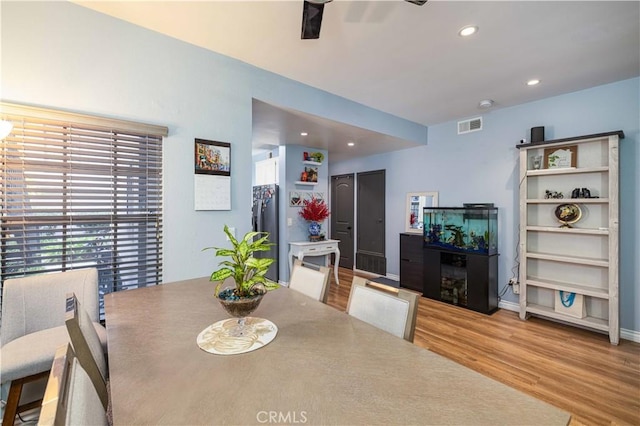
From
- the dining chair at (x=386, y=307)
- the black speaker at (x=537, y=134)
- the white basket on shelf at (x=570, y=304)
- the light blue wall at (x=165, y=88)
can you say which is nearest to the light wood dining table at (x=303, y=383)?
the dining chair at (x=386, y=307)

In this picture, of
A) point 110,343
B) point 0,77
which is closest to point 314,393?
point 110,343

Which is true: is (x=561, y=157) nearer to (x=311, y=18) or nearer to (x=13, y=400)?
(x=311, y=18)

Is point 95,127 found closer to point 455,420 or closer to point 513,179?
point 455,420

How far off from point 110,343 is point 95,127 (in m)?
1.54

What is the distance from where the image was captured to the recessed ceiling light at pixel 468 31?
2.05 m

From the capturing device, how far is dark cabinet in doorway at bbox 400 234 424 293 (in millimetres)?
4434

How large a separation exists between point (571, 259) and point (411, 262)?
1.97 meters

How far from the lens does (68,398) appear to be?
23.1 inches

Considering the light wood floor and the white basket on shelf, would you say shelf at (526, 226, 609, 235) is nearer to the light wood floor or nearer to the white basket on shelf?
the white basket on shelf

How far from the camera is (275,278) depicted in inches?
187

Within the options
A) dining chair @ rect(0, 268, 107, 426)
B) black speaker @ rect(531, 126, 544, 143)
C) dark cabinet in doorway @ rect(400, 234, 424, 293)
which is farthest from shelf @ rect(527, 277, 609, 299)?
dining chair @ rect(0, 268, 107, 426)

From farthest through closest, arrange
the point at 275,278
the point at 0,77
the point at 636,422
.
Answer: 1. the point at 275,278
2. the point at 636,422
3. the point at 0,77

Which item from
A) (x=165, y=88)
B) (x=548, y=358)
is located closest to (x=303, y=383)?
(x=165, y=88)

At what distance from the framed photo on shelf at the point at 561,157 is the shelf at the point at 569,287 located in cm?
136
